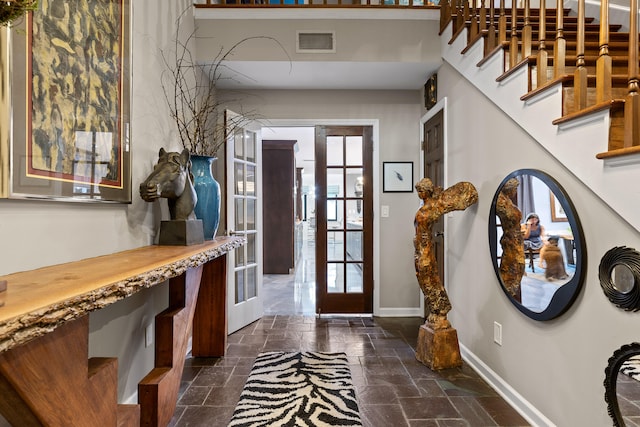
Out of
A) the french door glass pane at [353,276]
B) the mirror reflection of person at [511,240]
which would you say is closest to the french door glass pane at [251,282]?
the french door glass pane at [353,276]

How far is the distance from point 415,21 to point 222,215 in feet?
8.35

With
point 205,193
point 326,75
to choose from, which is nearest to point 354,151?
point 326,75

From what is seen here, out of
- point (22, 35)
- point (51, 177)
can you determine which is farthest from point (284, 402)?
point (22, 35)

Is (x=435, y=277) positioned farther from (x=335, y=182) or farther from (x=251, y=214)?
(x=251, y=214)

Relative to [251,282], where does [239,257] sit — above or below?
above

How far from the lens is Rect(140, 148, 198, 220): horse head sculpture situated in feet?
5.31

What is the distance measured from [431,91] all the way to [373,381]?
2620 millimetres

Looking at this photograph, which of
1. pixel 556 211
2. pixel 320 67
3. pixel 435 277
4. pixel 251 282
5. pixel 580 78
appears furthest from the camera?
pixel 251 282

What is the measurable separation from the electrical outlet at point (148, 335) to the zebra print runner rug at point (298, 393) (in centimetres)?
68

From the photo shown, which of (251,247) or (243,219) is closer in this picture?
(243,219)

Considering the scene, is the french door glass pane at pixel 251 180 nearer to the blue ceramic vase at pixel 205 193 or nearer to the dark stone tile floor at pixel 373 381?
the blue ceramic vase at pixel 205 193

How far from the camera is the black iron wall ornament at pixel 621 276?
1181 mm

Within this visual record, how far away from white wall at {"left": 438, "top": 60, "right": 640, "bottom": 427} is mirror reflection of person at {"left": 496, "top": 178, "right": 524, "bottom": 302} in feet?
0.42

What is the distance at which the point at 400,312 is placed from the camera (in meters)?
3.60
